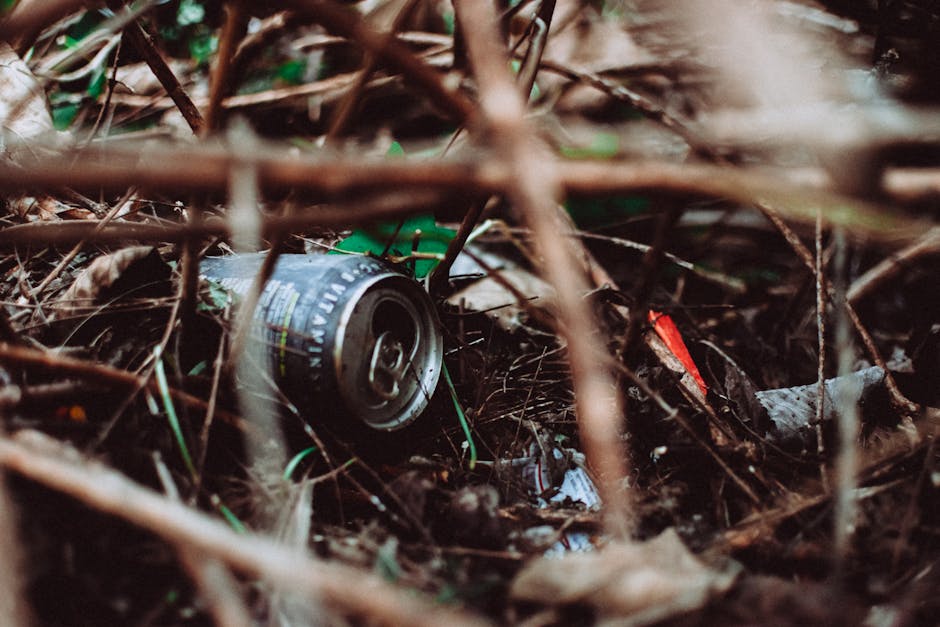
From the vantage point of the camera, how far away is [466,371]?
3.70 ft

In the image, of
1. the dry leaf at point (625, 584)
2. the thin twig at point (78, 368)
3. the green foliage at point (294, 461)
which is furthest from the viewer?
the green foliage at point (294, 461)

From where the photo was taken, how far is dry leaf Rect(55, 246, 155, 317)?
0.90 metres

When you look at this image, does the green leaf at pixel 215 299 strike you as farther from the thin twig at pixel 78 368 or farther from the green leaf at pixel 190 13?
the green leaf at pixel 190 13

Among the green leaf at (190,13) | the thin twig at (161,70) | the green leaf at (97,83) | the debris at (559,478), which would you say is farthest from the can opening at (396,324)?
the green leaf at (190,13)

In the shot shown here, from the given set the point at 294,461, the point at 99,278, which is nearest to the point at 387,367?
the point at 294,461

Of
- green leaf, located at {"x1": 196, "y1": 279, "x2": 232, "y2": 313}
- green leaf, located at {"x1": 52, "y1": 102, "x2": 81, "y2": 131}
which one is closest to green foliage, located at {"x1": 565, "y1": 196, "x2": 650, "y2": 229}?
green leaf, located at {"x1": 196, "y1": 279, "x2": 232, "y2": 313}

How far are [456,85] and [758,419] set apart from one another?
123 centimetres

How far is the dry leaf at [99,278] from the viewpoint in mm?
899

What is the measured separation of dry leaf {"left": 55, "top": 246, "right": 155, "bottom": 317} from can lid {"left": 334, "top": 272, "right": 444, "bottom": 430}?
0.36 metres

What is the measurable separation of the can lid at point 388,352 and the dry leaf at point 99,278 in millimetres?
357

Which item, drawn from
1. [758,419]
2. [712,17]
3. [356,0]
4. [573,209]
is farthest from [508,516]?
[356,0]

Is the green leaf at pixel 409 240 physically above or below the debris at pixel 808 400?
above

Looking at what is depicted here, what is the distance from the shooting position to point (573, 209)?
5.63 feet

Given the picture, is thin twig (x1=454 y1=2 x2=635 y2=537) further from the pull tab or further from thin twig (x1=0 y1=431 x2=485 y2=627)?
the pull tab
